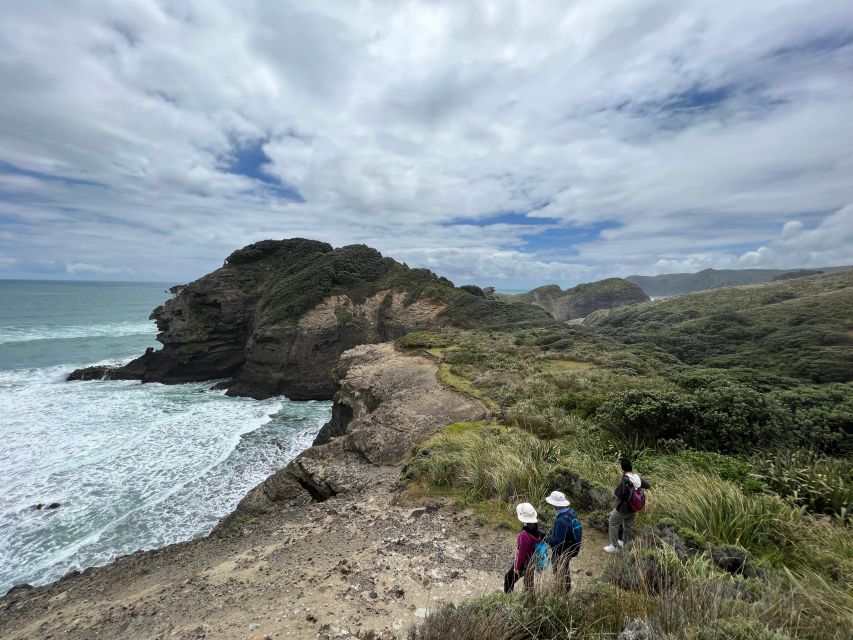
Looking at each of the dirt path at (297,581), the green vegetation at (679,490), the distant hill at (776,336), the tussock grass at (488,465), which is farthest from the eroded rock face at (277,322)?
the dirt path at (297,581)

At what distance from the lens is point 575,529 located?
4.64 m

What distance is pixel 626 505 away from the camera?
545 centimetres

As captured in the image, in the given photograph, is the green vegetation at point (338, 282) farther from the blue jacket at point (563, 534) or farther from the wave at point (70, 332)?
the wave at point (70, 332)

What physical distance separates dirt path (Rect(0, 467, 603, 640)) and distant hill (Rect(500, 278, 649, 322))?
110098 mm

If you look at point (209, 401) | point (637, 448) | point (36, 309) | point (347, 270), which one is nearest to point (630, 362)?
point (637, 448)

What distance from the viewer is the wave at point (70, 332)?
194 feet

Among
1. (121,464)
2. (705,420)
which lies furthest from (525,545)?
(121,464)

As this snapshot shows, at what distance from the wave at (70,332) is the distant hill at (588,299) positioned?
87247 millimetres

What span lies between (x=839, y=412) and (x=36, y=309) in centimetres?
13602

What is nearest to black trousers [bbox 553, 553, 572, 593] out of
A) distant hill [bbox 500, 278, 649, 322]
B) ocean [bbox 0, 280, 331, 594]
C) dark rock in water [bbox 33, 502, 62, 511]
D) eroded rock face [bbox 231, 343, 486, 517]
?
eroded rock face [bbox 231, 343, 486, 517]

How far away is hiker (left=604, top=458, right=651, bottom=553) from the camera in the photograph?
533 cm

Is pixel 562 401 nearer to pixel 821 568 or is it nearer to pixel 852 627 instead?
pixel 821 568

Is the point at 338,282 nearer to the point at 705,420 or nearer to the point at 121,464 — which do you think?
the point at 121,464

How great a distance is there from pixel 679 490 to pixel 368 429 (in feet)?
33.8
